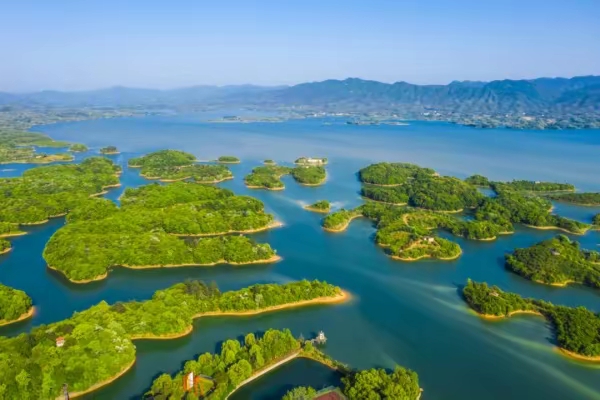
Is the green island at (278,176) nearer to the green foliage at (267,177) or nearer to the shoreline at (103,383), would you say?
the green foliage at (267,177)

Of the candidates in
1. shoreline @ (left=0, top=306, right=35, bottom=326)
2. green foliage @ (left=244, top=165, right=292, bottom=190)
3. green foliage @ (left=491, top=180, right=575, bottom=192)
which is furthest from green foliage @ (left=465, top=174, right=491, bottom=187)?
shoreline @ (left=0, top=306, right=35, bottom=326)

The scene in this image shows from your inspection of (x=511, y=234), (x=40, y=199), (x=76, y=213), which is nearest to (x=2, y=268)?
(x=76, y=213)

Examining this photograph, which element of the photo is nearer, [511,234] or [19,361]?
[19,361]

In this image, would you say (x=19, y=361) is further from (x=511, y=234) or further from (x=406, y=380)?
(x=511, y=234)

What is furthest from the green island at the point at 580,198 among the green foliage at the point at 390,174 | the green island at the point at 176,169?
the green island at the point at 176,169

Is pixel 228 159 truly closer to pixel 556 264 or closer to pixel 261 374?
pixel 556 264

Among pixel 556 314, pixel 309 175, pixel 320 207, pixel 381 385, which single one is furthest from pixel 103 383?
pixel 309 175
